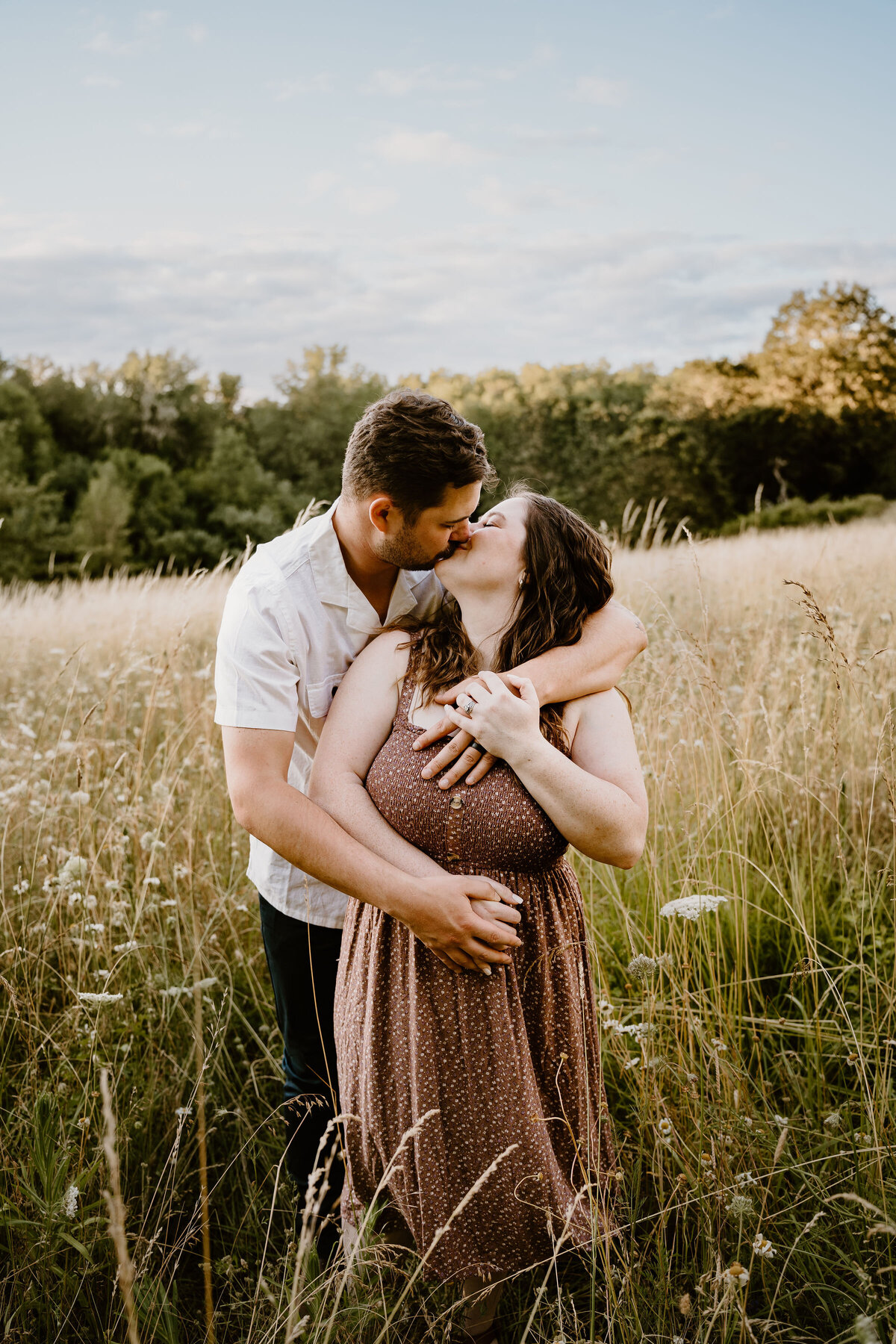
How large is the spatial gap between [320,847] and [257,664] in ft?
1.52

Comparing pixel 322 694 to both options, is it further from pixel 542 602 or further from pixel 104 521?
pixel 104 521

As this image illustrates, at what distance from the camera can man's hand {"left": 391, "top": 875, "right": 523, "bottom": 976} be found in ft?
5.68

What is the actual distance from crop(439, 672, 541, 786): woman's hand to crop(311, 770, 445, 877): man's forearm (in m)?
0.17

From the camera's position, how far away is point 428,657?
6.75ft

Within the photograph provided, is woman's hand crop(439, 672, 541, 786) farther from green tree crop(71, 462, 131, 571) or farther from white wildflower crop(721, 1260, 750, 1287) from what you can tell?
green tree crop(71, 462, 131, 571)

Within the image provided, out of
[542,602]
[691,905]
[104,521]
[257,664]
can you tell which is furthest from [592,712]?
[104,521]

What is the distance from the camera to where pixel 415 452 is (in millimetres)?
2121

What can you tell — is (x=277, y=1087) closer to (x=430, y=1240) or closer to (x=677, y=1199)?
(x=430, y=1240)

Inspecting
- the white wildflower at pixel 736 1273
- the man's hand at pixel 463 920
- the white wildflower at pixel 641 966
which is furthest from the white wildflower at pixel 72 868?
the white wildflower at pixel 736 1273

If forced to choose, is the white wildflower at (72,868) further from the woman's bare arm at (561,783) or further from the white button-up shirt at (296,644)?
the woman's bare arm at (561,783)

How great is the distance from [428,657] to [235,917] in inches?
65.3

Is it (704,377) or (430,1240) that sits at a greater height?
(704,377)

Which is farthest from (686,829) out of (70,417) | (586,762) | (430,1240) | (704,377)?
(704,377)

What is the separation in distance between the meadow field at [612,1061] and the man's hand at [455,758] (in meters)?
0.56
